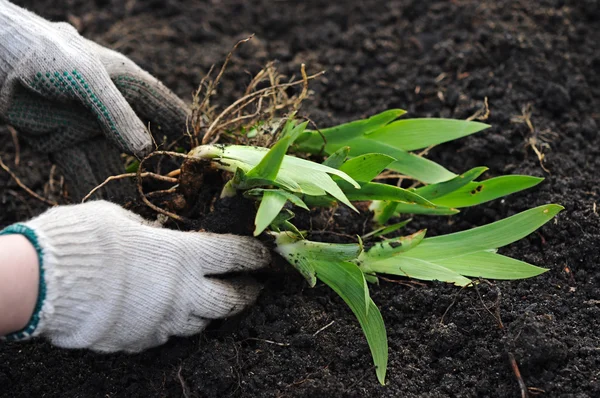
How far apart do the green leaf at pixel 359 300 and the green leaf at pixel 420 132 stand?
1.27 feet

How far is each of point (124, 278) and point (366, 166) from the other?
591 mm

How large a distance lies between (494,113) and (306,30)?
2.97 ft

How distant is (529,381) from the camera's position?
141 cm

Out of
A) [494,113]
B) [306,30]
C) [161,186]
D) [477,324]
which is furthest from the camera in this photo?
[306,30]

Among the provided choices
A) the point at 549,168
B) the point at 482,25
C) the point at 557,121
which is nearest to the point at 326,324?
the point at 549,168

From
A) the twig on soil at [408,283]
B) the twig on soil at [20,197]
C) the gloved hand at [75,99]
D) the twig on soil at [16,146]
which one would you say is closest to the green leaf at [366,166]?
the twig on soil at [408,283]

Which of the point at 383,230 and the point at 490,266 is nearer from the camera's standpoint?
the point at 490,266

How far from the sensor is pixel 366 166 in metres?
1.54

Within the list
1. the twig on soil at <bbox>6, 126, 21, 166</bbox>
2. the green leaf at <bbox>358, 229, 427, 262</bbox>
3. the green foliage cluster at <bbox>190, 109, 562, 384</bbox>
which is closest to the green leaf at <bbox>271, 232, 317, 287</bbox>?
the green foliage cluster at <bbox>190, 109, 562, 384</bbox>

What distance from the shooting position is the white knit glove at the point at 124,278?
1.32 m

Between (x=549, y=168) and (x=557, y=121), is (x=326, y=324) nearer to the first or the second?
(x=549, y=168)

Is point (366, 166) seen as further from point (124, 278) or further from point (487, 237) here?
point (124, 278)

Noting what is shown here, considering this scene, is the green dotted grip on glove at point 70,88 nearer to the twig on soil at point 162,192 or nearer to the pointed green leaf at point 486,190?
the twig on soil at point 162,192

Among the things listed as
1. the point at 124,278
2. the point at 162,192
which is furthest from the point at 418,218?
the point at 124,278
